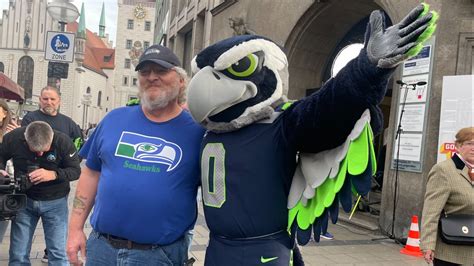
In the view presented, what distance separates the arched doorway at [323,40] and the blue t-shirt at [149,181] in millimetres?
6497

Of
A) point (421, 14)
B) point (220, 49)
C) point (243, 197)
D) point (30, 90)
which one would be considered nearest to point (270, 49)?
point (220, 49)

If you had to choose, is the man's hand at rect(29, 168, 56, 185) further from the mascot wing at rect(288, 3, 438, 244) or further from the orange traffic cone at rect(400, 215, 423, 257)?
the orange traffic cone at rect(400, 215, 423, 257)

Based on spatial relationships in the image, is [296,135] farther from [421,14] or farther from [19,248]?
[19,248]

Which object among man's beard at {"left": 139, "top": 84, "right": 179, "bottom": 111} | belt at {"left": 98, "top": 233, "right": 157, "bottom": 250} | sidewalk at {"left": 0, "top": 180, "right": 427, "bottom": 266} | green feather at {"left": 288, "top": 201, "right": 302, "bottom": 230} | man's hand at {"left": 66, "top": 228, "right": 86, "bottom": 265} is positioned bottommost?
sidewalk at {"left": 0, "top": 180, "right": 427, "bottom": 266}

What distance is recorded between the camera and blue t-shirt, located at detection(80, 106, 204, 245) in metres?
2.34

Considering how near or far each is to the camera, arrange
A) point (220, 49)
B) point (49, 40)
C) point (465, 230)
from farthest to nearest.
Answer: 1. point (49, 40)
2. point (465, 230)
3. point (220, 49)

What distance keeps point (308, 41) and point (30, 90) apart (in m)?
56.0

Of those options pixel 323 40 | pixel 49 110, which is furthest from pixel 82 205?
pixel 323 40

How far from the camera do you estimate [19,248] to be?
388cm

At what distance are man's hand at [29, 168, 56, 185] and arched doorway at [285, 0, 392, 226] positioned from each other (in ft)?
18.6

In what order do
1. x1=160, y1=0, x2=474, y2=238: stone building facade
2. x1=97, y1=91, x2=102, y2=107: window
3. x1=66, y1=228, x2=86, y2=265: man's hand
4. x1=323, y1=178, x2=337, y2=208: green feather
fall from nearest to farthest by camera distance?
x1=323, y1=178, x2=337, y2=208: green feather < x1=66, y1=228, x2=86, y2=265: man's hand < x1=160, y1=0, x2=474, y2=238: stone building facade < x1=97, y1=91, x2=102, y2=107: window

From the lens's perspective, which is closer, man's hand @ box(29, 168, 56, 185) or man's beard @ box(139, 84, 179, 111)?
man's beard @ box(139, 84, 179, 111)

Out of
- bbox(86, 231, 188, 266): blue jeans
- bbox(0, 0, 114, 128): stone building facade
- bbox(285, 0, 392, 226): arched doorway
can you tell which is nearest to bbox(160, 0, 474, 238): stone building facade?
bbox(285, 0, 392, 226): arched doorway

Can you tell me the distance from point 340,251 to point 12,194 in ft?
14.0
